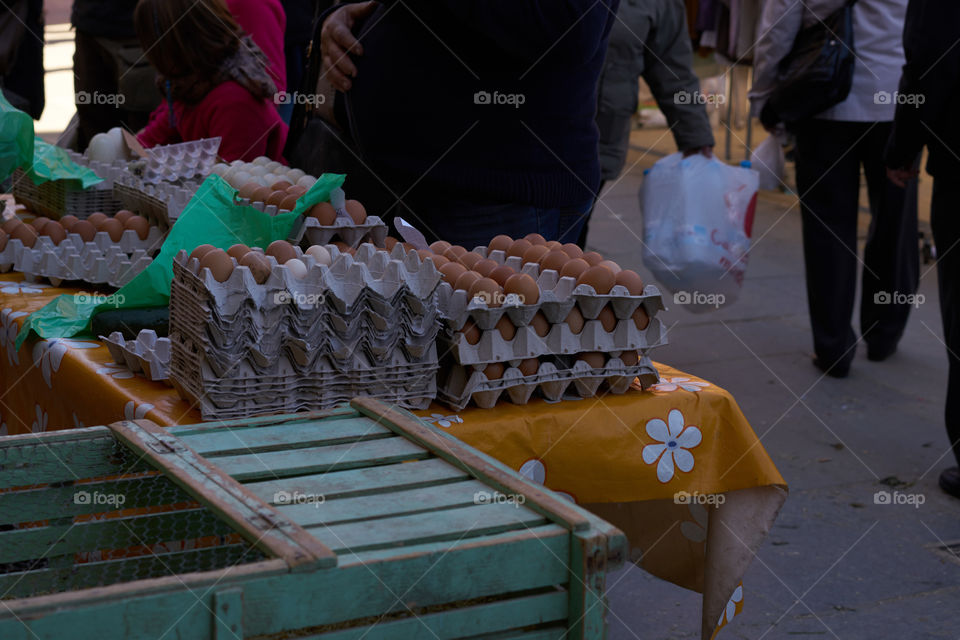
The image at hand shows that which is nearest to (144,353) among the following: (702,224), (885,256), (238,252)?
(238,252)

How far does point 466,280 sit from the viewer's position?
1.93m

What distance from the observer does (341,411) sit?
1.74 meters

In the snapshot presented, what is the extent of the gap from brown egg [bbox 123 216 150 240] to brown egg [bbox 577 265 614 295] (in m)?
1.38

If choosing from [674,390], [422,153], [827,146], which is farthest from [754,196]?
[674,390]

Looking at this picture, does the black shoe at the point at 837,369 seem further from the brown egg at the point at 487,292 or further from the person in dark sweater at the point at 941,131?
the brown egg at the point at 487,292

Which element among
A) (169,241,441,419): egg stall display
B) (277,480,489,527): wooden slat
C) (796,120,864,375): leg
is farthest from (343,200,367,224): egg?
(796,120,864,375): leg

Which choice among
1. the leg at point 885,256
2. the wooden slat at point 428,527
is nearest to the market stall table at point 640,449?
the wooden slat at point 428,527

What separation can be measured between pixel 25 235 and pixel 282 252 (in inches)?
50.0

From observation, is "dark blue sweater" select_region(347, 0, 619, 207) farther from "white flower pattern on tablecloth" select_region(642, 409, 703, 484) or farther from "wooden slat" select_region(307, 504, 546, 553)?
"wooden slat" select_region(307, 504, 546, 553)

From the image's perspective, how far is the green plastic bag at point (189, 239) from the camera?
2.29 m

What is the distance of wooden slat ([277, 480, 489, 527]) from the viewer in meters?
1.30

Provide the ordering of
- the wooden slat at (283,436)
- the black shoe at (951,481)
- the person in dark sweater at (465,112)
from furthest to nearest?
the black shoe at (951,481)
the person in dark sweater at (465,112)
the wooden slat at (283,436)

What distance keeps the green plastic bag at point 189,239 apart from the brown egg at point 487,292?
60 cm

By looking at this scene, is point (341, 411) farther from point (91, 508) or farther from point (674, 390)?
point (674, 390)
